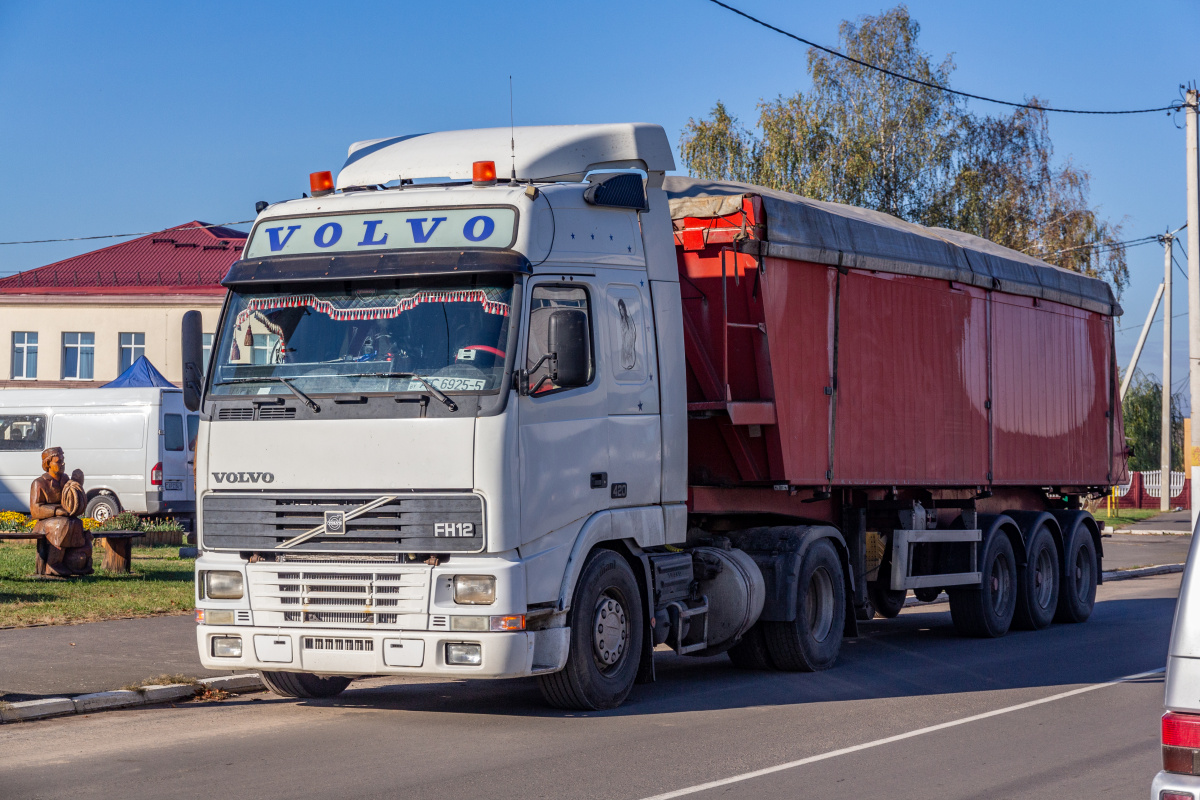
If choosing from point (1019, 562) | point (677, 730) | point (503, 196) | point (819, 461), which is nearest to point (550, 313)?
point (503, 196)

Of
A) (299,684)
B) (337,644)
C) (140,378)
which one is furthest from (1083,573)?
(140,378)

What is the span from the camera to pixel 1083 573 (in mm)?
16250

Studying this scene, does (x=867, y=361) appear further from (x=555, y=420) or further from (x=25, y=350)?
(x=25, y=350)

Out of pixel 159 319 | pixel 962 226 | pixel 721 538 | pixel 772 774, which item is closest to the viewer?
pixel 772 774

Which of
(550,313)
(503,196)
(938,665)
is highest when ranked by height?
(503,196)

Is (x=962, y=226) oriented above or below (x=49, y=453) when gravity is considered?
above

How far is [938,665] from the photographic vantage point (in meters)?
11.9

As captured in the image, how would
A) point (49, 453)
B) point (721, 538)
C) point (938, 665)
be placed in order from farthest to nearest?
point (49, 453) → point (938, 665) → point (721, 538)

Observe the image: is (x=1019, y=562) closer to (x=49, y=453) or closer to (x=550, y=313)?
(x=550, y=313)

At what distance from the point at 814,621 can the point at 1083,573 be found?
6.12 meters

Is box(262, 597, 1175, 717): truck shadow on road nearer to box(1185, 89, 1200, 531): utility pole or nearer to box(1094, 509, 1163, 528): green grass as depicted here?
box(1185, 89, 1200, 531): utility pole

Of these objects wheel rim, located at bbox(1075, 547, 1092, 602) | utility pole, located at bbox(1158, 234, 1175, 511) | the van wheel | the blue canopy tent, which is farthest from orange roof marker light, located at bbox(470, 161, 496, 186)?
utility pole, located at bbox(1158, 234, 1175, 511)

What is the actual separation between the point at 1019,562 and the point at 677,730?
771 centimetres

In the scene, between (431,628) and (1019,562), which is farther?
(1019,562)
